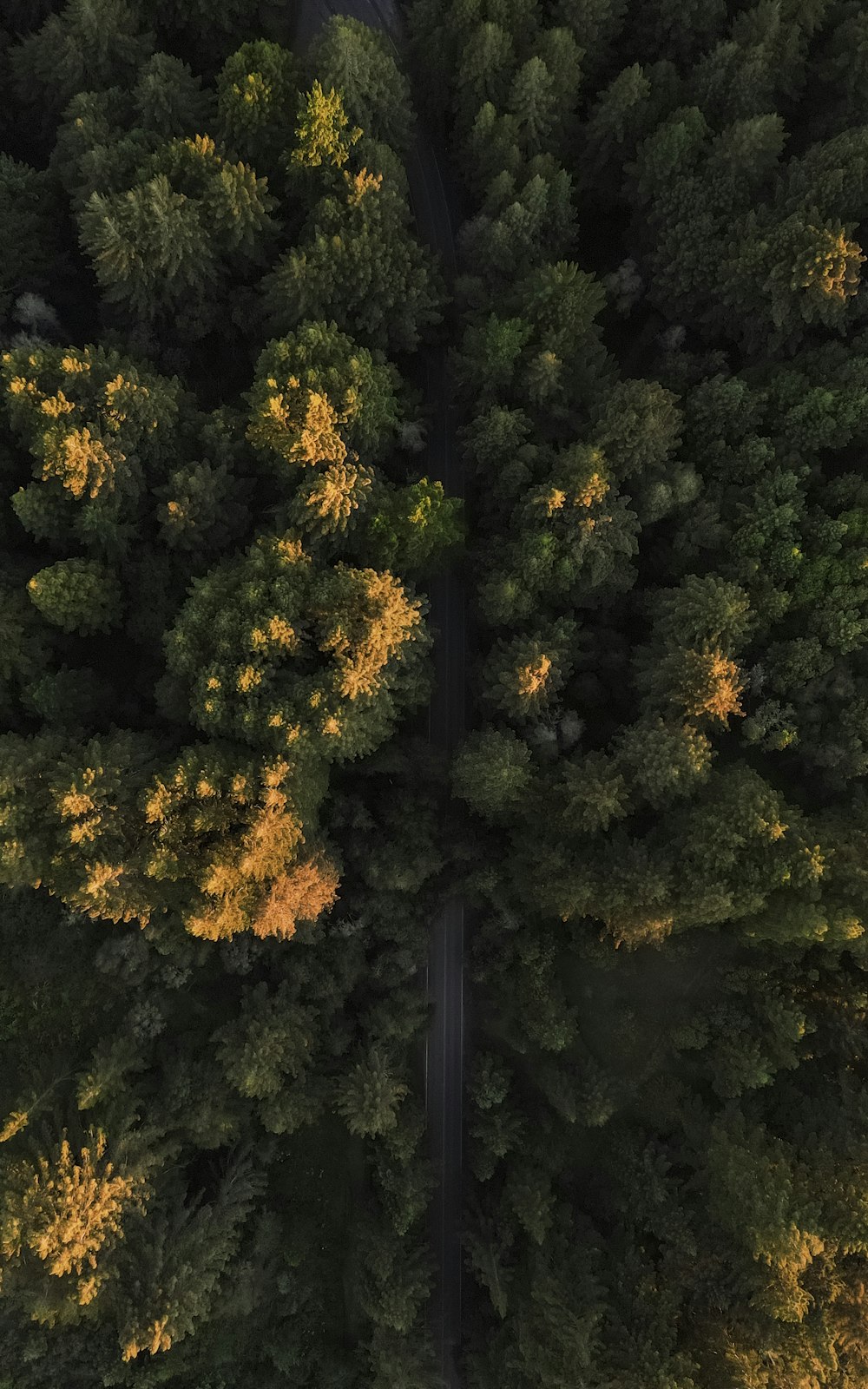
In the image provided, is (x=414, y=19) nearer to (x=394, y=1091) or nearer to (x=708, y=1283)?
(x=394, y=1091)

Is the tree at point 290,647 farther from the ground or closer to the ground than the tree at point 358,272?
closer to the ground

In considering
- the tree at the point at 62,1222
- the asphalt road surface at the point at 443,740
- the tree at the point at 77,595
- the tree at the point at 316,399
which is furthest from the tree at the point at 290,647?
the tree at the point at 62,1222

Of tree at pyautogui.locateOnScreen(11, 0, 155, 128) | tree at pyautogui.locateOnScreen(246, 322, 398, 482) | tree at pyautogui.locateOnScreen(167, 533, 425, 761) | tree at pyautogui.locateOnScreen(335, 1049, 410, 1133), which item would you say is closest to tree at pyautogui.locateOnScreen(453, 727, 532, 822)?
tree at pyautogui.locateOnScreen(167, 533, 425, 761)

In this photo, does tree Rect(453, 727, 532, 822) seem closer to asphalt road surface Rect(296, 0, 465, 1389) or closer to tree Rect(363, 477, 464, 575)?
asphalt road surface Rect(296, 0, 465, 1389)

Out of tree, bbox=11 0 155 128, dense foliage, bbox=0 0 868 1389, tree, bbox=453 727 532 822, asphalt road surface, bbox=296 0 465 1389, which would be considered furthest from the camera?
asphalt road surface, bbox=296 0 465 1389

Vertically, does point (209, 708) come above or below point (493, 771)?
above

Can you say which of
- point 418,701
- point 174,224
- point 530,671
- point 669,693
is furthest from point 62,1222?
point 174,224

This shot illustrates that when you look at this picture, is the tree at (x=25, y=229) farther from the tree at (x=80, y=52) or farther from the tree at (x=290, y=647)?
the tree at (x=290, y=647)

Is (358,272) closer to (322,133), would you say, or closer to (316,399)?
(322,133)
